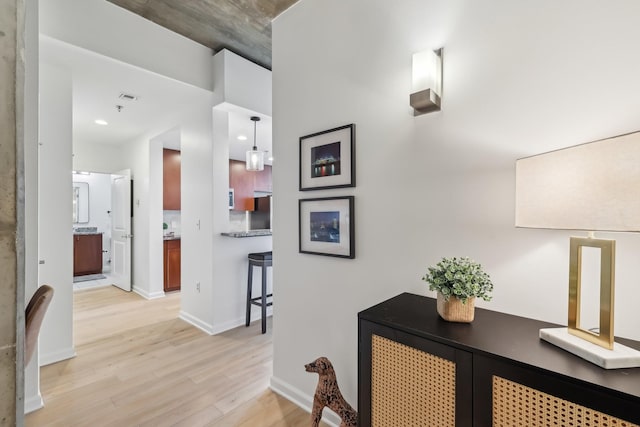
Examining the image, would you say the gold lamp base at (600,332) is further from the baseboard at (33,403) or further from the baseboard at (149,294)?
the baseboard at (149,294)

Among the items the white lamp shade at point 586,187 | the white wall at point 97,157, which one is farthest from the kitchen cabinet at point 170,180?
the white lamp shade at point 586,187

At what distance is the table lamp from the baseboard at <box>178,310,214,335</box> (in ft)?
9.95

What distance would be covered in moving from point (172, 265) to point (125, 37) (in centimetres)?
330

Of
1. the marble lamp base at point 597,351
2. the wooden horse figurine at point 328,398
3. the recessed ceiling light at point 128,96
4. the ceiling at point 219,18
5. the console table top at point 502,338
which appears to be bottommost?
the wooden horse figurine at point 328,398

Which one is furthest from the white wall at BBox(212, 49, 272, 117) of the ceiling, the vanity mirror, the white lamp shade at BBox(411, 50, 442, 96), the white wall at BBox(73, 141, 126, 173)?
the vanity mirror

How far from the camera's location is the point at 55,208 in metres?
2.63

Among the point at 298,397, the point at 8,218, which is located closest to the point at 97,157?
the point at 298,397

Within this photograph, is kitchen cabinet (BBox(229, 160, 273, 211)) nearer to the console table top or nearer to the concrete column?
the console table top

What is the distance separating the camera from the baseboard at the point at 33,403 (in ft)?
6.23

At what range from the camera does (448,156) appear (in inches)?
54.4

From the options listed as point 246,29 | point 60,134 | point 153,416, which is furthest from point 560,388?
point 60,134

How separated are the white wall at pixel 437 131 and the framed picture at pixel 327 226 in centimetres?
5

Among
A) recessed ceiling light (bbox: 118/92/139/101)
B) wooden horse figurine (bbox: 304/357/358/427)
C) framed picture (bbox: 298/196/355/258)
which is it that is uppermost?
recessed ceiling light (bbox: 118/92/139/101)

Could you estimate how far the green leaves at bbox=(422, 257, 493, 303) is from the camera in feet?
3.50
